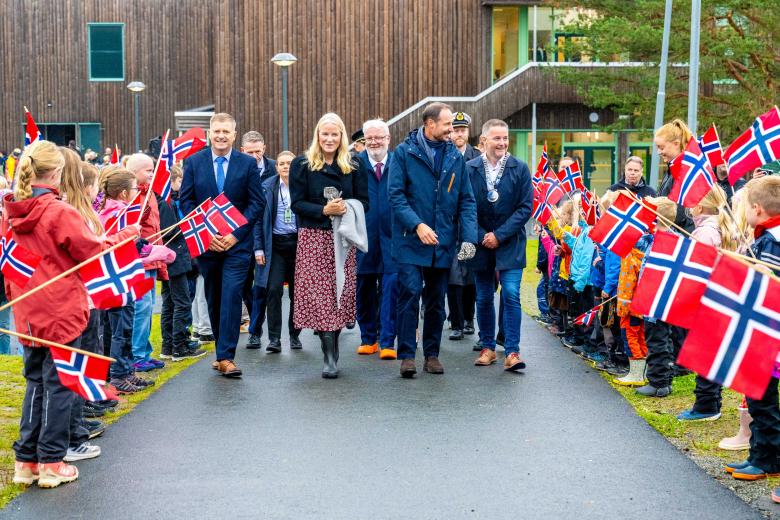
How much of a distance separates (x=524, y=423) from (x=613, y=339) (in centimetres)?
265

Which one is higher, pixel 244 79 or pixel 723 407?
pixel 244 79

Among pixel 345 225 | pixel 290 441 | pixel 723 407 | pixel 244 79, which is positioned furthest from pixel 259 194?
pixel 244 79

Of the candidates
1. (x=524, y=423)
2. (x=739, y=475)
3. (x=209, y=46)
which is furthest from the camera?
(x=209, y=46)

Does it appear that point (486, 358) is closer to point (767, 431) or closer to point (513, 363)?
point (513, 363)

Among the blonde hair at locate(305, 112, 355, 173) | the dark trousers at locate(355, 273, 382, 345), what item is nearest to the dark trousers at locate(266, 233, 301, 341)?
the dark trousers at locate(355, 273, 382, 345)

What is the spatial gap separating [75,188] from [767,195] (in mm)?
Answer: 4109

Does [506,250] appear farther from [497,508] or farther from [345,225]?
[497,508]

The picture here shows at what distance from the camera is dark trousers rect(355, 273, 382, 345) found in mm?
11164

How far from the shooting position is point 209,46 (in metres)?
40.9

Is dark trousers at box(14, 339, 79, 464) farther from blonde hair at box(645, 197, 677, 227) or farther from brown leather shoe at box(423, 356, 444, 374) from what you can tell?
blonde hair at box(645, 197, 677, 227)

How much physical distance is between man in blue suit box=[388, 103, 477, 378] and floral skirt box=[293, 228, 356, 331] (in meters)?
0.54

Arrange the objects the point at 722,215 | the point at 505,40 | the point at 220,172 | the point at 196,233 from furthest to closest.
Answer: the point at 505,40
the point at 220,172
the point at 196,233
the point at 722,215

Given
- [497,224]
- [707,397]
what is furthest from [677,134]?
[707,397]

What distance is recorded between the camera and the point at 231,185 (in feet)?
31.8
